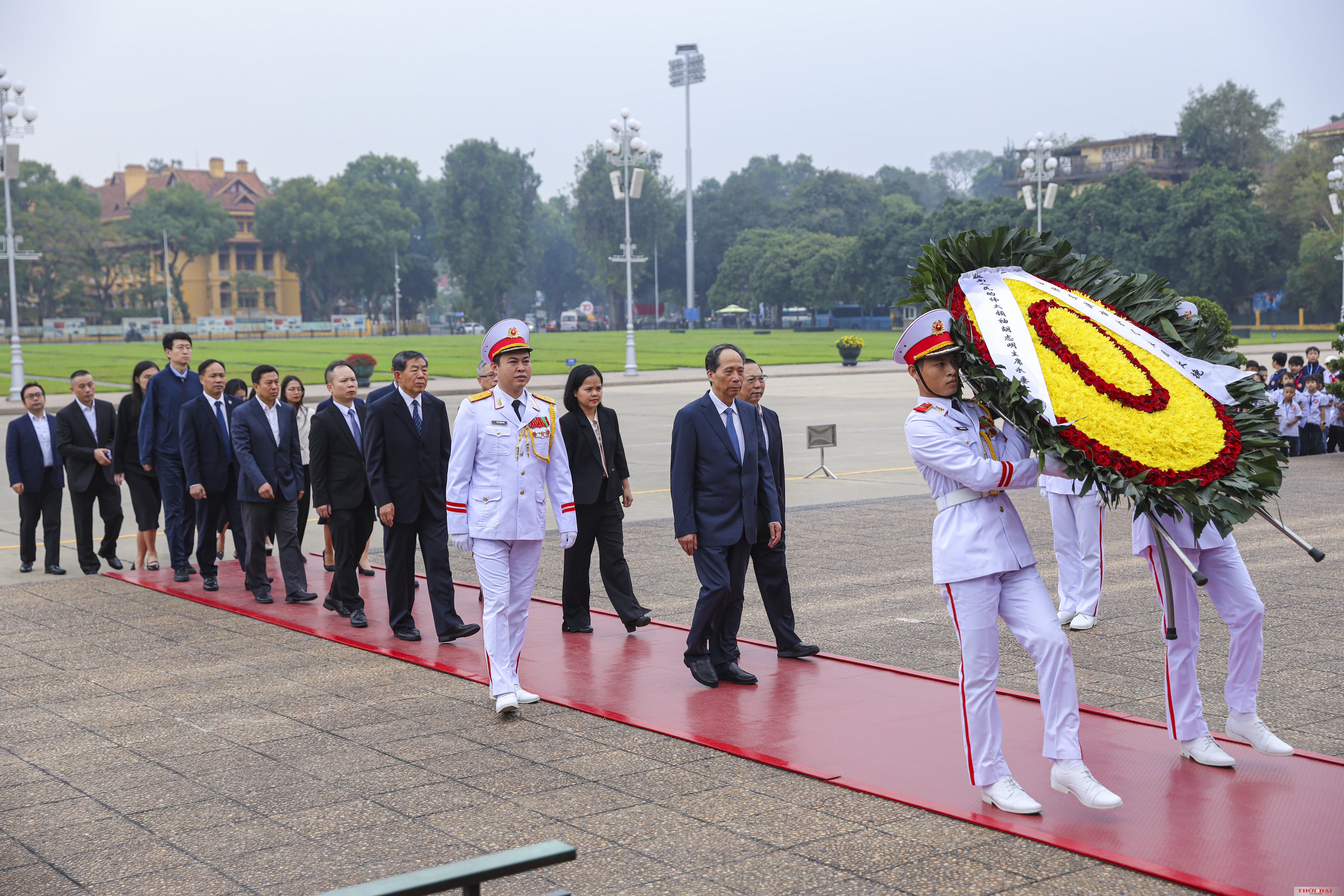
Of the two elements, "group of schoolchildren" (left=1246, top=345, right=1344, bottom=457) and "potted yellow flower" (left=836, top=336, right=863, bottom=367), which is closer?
"group of schoolchildren" (left=1246, top=345, right=1344, bottom=457)

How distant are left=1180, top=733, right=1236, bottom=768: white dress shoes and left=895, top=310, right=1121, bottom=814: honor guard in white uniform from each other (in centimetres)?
76

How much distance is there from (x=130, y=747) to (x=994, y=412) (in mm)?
4267

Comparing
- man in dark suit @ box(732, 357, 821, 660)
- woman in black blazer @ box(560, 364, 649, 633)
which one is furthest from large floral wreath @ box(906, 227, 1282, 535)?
woman in black blazer @ box(560, 364, 649, 633)

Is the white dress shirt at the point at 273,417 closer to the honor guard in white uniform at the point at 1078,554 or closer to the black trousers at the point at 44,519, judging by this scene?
the black trousers at the point at 44,519

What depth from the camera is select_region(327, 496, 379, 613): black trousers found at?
8.64m

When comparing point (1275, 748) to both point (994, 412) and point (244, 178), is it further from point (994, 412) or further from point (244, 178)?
point (244, 178)

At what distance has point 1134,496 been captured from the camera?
4430 millimetres

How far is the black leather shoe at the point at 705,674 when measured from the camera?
666cm

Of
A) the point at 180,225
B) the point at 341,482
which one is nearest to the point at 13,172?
the point at 341,482

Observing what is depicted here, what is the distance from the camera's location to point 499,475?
6492mm

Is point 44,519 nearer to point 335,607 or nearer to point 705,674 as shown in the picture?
point 335,607

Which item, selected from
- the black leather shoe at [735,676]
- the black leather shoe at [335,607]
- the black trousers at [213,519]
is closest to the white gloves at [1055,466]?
the black leather shoe at [735,676]

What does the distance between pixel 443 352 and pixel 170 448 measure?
4956cm

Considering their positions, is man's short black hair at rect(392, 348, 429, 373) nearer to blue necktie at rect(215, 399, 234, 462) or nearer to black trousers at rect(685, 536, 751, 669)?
blue necktie at rect(215, 399, 234, 462)
